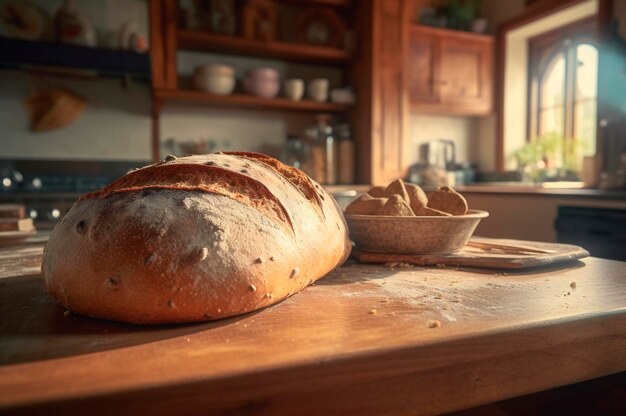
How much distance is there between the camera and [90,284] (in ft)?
1.62

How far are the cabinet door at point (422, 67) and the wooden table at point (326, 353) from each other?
10.9 feet

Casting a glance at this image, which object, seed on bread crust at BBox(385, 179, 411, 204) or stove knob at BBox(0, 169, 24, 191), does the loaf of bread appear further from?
stove knob at BBox(0, 169, 24, 191)

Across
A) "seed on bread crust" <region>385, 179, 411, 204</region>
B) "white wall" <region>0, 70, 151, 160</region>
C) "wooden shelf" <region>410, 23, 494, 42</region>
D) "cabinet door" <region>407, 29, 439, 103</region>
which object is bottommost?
"seed on bread crust" <region>385, 179, 411, 204</region>

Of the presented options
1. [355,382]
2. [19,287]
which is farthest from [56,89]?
[355,382]

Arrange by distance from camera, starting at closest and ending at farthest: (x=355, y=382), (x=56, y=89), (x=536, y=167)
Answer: (x=355, y=382)
(x=56, y=89)
(x=536, y=167)

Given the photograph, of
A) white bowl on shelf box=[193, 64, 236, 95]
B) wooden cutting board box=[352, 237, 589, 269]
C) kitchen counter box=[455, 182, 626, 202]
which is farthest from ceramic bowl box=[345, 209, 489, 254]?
white bowl on shelf box=[193, 64, 236, 95]

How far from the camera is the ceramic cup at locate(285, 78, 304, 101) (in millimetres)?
3281

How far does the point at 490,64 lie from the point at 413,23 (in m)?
0.82

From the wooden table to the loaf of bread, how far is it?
0.08 feet

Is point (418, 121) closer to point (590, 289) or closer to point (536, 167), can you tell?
point (536, 167)

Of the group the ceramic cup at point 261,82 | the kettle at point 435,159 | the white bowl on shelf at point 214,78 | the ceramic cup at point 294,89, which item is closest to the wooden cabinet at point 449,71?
the kettle at point 435,159

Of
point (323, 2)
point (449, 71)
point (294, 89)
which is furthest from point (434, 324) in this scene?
point (449, 71)

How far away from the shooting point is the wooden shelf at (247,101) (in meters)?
2.98

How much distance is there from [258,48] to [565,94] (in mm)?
2532
